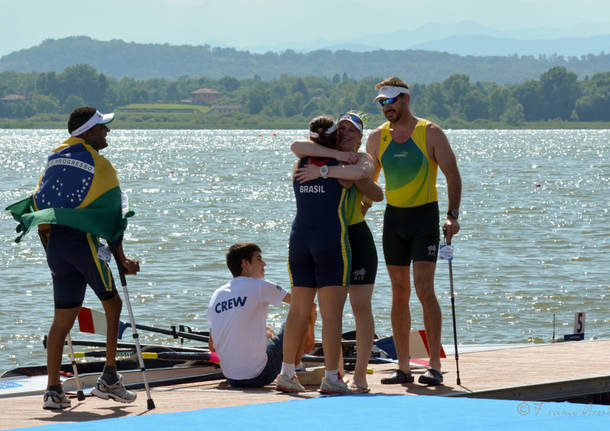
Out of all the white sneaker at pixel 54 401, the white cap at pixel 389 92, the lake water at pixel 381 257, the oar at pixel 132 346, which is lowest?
the lake water at pixel 381 257

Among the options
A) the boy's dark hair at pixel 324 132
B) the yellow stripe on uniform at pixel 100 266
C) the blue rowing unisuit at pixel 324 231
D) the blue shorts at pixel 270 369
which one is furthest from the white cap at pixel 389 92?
the yellow stripe on uniform at pixel 100 266

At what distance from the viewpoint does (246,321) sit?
7945 mm

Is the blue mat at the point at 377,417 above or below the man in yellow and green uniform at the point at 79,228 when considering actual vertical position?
below

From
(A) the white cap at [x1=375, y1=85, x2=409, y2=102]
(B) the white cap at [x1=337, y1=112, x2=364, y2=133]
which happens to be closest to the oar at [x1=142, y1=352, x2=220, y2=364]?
(B) the white cap at [x1=337, y1=112, x2=364, y2=133]

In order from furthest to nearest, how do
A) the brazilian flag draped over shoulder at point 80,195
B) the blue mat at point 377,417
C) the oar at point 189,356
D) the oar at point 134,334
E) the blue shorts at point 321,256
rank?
1. the oar at point 189,356
2. the blue shorts at point 321,256
3. the brazilian flag draped over shoulder at point 80,195
4. the oar at point 134,334
5. the blue mat at point 377,417

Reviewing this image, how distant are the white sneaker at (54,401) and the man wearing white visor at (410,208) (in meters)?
2.46

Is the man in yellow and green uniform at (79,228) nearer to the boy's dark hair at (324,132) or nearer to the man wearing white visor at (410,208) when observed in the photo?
the boy's dark hair at (324,132)

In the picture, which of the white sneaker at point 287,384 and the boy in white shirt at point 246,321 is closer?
the white sneaker at point 287,384

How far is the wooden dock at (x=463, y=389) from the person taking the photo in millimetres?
7000

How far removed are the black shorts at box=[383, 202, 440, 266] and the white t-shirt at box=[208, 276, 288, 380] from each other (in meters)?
0.96

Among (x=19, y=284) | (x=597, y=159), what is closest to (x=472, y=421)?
(x=19, y=284)

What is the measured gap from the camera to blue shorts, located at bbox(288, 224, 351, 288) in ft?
24.2

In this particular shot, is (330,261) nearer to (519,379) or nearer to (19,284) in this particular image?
(519,379)

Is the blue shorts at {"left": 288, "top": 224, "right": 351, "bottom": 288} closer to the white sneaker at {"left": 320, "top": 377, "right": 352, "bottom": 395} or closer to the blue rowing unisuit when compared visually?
the blue rowing unisuit
